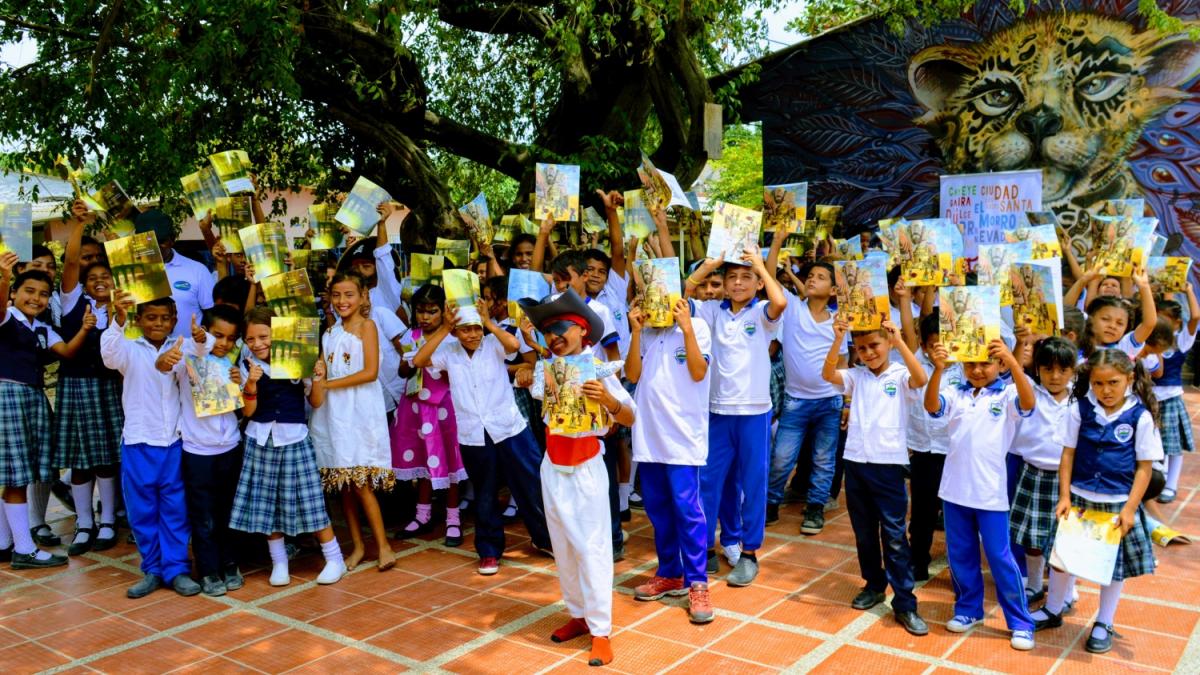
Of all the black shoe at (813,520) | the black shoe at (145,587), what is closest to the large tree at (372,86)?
the black shoe at (145,587)

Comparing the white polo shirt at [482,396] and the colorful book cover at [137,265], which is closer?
the colorful book cover at [137,265]

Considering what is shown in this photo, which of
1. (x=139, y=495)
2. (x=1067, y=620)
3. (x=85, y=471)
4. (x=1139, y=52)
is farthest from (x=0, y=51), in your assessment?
(x=1139, y=52)

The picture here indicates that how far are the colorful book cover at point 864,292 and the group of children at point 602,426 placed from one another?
0.26 feet

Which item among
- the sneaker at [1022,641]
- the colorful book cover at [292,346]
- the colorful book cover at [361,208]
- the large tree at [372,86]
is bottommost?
the sneaker at [1022,641]

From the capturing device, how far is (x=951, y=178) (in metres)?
10.5

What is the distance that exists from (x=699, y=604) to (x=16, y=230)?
13.7ft

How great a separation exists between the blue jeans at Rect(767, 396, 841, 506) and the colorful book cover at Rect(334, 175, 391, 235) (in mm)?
2946

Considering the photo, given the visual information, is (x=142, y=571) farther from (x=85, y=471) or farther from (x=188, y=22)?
(x=188, y=22)

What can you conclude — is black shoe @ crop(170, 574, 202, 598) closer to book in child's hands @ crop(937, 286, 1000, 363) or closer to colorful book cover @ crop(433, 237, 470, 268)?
colorful book cover @ crop(433, 237, 470, 268)

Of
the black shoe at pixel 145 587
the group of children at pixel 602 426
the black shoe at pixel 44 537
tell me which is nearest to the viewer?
the group of children at pixel 602 426

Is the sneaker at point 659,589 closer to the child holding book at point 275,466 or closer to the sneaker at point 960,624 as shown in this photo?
the sneaker at point 960,624

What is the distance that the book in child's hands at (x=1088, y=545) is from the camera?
3959 millimetres

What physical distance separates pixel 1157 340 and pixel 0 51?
27.1 ft

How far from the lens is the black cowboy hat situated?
414cm
